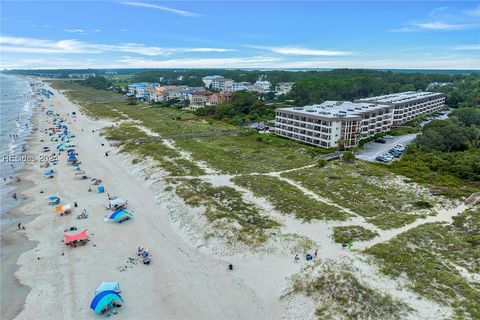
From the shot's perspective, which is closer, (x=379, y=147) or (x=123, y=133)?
(x=379, y=147)

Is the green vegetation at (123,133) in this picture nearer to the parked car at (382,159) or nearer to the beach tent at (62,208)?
the beach tent at (62,208)

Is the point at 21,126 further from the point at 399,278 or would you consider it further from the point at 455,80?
the point at 455,80

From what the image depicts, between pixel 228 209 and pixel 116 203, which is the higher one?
pixel 228 209

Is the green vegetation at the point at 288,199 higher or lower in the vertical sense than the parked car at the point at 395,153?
lower

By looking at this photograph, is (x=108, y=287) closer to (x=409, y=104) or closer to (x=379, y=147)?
(x=379, y=147)

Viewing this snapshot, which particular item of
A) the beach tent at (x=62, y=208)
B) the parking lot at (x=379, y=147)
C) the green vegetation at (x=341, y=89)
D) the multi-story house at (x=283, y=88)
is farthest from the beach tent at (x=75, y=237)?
the multi-story house at (x=283, y=88)

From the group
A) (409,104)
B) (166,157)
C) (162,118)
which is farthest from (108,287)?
(409,104)
